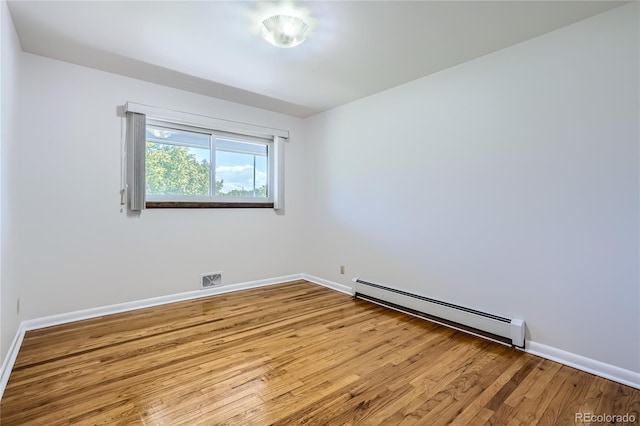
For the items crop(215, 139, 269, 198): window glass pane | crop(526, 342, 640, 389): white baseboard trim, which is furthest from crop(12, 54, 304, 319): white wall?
crop(526, 342, 640, 389): white baseboard trim

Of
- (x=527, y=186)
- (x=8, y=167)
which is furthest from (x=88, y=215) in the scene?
(x=527, y=186)

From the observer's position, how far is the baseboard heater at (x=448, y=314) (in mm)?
2361

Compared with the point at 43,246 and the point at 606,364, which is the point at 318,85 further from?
the point at 606,364

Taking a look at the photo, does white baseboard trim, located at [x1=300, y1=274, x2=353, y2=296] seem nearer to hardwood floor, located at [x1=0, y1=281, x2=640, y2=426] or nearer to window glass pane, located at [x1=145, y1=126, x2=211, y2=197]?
hardwood floor, located at [x1=0, y1=281, x2=640, y2=426]

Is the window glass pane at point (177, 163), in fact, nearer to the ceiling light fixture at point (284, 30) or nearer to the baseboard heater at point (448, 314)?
the ceiling light fixture at point (284, 30)

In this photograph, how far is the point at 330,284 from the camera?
4.09 m

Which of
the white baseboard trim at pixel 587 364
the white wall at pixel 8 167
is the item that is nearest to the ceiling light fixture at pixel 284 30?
the white wall at pixel 8 167

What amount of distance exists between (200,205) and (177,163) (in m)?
0.54

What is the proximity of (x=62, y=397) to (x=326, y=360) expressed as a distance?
1.54 m

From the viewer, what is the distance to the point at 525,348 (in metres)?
2.31

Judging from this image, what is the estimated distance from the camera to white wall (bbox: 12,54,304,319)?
264 centimetres

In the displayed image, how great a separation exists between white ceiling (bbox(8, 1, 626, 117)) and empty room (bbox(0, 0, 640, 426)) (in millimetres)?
18

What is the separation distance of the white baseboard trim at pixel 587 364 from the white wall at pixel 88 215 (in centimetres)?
321

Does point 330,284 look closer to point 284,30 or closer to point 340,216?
point 340,216
